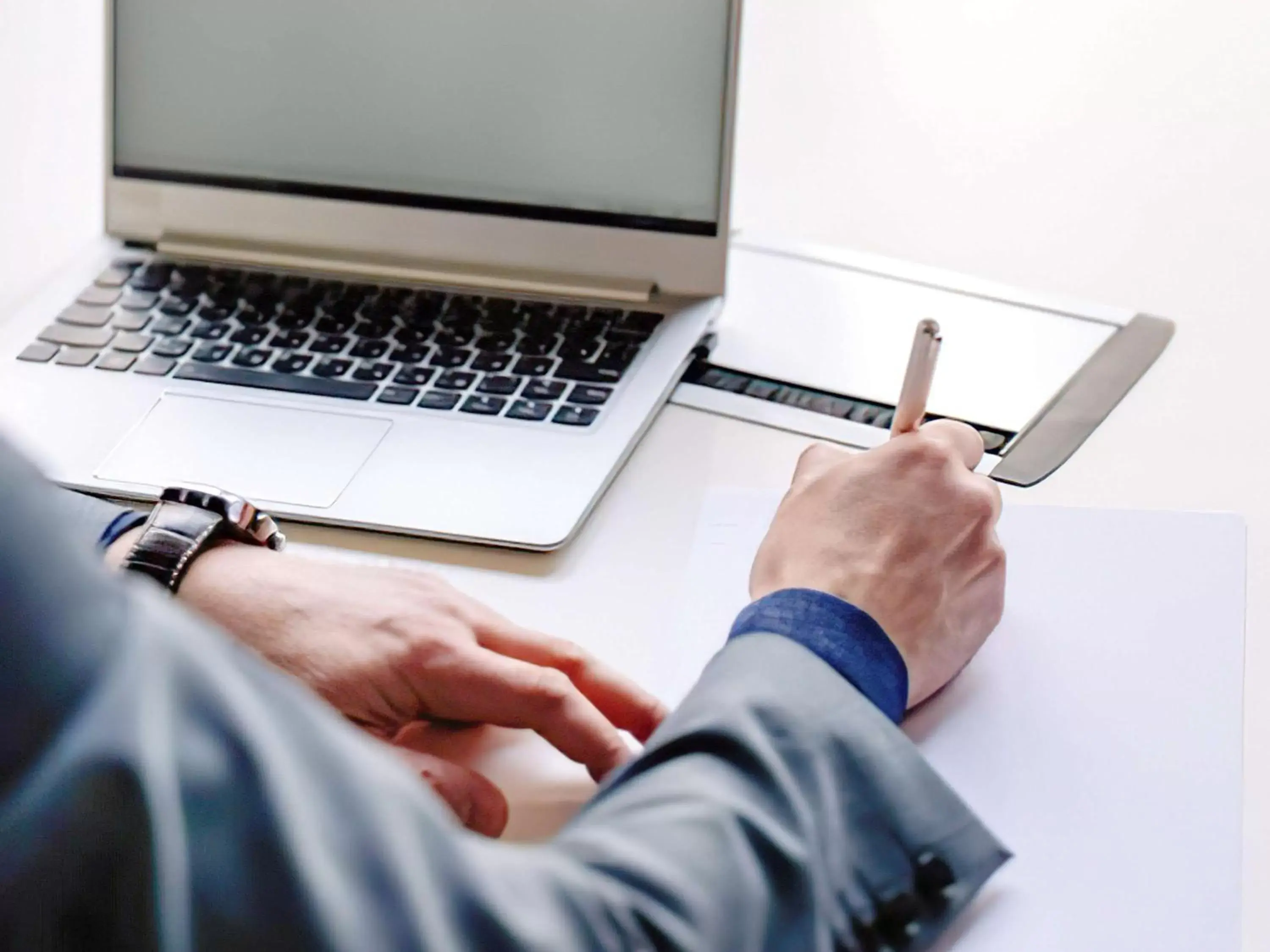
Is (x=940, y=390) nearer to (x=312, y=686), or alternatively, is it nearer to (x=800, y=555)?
(x=800, y=555)

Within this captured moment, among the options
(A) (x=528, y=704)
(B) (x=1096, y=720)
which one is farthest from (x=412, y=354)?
(B) (x=1096, y=720)

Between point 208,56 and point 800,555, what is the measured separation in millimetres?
546

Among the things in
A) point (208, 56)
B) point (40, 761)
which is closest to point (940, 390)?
point (208, 56)

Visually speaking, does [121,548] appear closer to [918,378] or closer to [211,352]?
[211,352]

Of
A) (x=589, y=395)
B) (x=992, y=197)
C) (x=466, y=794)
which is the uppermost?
(x=992, y=197)

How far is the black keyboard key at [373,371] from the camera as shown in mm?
821

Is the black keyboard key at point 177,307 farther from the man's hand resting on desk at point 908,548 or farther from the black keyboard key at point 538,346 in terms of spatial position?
the man's hand resting on desk at point 908,548

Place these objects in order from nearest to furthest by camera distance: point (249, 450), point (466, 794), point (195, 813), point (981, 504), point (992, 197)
Answer: point (195, 813) < point (466, 794) < point (981, 504) < point (249, 450) < point (992, 197)

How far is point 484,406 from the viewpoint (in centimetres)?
79

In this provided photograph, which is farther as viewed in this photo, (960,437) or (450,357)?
(450,357)

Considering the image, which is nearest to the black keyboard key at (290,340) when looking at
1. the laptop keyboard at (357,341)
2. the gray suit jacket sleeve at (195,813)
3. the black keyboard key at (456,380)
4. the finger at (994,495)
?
the laptop keyboard at (357,341)

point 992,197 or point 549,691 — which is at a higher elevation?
point 992,197

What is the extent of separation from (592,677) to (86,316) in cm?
48

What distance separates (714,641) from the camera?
64 cm
